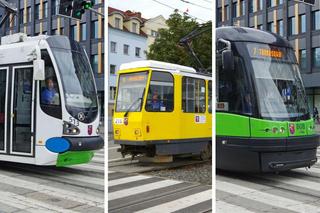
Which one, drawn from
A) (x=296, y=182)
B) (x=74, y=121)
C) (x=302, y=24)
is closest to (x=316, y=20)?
(x=302, y=24)

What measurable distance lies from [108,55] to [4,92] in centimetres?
563

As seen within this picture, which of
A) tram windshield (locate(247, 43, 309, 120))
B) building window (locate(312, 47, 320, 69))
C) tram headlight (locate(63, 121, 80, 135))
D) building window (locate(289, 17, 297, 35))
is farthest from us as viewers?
building window (locate(312, 47, 320, 69))

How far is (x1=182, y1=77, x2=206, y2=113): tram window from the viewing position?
2.43 metres

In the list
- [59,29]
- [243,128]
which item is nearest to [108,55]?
[243,128]

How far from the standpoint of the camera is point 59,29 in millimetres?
6570

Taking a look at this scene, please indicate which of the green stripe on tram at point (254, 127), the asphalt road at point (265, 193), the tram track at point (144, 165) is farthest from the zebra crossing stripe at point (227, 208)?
the tram track at point (144, 165)

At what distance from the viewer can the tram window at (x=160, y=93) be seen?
2.51 metres

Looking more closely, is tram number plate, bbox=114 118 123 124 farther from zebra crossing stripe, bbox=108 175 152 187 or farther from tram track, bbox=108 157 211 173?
zebra crossing stripe, bbox=108 175 152 187

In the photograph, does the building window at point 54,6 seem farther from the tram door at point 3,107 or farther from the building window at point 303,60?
the building window at point 303,60

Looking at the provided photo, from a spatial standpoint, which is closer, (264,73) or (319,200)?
(319,200)

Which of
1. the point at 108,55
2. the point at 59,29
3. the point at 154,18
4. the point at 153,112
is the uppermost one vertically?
the point at 59,29

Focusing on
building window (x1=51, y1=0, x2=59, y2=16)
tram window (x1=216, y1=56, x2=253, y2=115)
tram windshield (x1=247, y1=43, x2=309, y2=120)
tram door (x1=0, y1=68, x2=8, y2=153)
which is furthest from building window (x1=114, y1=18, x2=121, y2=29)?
tram door (x1=0, y1=68, x2=8, y2=153)

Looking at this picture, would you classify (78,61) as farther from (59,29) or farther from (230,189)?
(230,189)

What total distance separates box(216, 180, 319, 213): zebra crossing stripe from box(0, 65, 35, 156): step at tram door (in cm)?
365
